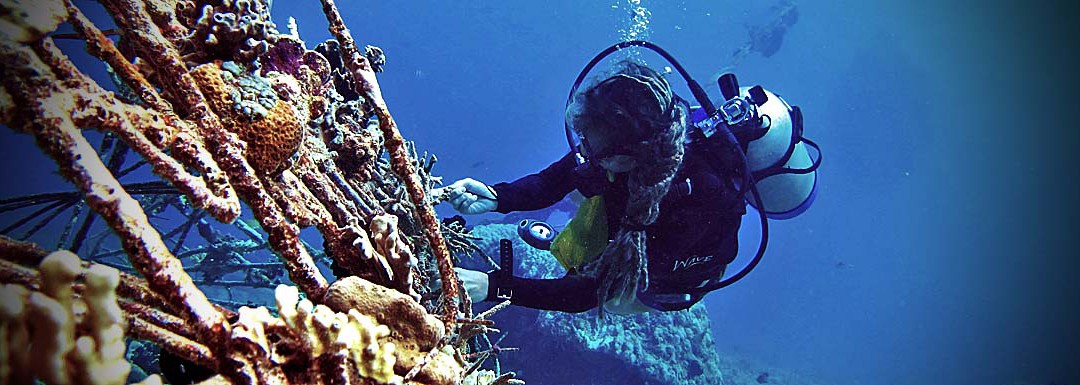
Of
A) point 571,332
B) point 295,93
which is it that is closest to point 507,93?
point 571,332

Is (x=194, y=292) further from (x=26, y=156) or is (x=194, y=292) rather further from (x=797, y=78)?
(x=797, y=78)

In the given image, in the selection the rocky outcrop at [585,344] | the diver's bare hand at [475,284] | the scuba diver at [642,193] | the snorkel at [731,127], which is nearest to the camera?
the diver's bare hand at [475,284]

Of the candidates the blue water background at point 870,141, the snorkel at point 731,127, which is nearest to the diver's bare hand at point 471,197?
the snorkel at point 731,127

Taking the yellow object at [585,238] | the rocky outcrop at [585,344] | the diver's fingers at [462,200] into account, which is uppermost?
the diver's fingers at [462,200]

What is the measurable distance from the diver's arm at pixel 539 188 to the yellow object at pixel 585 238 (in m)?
0.46

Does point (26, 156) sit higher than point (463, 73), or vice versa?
point (463, 73)

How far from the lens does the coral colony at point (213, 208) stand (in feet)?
2.98

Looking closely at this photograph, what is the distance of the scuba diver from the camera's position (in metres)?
3.19

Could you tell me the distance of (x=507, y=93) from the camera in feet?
319

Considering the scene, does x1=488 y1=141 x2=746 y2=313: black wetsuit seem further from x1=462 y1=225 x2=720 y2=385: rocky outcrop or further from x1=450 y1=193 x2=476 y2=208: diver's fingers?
x1=462 y1=225 x2=720 y2=385: rocky outcrop

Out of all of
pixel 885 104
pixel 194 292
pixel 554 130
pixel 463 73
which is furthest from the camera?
pixel 463 73

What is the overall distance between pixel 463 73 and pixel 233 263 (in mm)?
92837

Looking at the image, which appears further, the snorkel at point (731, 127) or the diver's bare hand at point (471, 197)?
the snorkel at point (731, 127)

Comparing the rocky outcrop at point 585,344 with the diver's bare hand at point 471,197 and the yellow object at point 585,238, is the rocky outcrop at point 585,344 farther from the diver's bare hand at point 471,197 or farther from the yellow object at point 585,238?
the diver's bare hand at point 471,197
